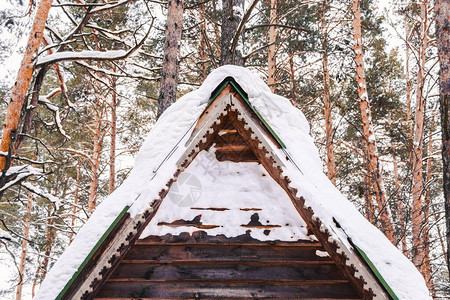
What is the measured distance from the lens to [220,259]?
9.03 feet

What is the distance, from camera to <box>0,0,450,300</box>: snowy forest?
17.1 feet

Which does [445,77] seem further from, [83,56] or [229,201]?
[83,56]

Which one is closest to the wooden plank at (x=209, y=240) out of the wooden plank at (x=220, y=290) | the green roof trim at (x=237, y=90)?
the wooden plank at (x=220, y=290)

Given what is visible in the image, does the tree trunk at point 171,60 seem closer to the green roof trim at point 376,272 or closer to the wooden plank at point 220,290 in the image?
the wooden plank at point 220,290

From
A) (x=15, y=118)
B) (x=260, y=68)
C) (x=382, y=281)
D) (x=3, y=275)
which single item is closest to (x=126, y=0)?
(x=15, y=118)

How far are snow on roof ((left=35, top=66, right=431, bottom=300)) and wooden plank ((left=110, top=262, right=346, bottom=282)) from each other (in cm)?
56

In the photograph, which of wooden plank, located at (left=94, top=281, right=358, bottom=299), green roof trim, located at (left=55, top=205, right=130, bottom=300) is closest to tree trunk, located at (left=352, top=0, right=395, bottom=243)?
wooden plank, located at (left=94, top=281, right=358, bottom=299)

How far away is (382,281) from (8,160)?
4.90m

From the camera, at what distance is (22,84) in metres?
5.19

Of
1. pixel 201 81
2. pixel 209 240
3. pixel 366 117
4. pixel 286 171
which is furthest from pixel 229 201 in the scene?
pixel 201 81

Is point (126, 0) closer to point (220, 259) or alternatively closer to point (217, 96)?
point (217, 96)

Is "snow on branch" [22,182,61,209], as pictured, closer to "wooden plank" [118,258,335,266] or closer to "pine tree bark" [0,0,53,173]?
"pine tree bark" [0,0,53,173]

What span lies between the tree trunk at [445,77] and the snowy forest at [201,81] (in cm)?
2

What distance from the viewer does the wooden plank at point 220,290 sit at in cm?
264
